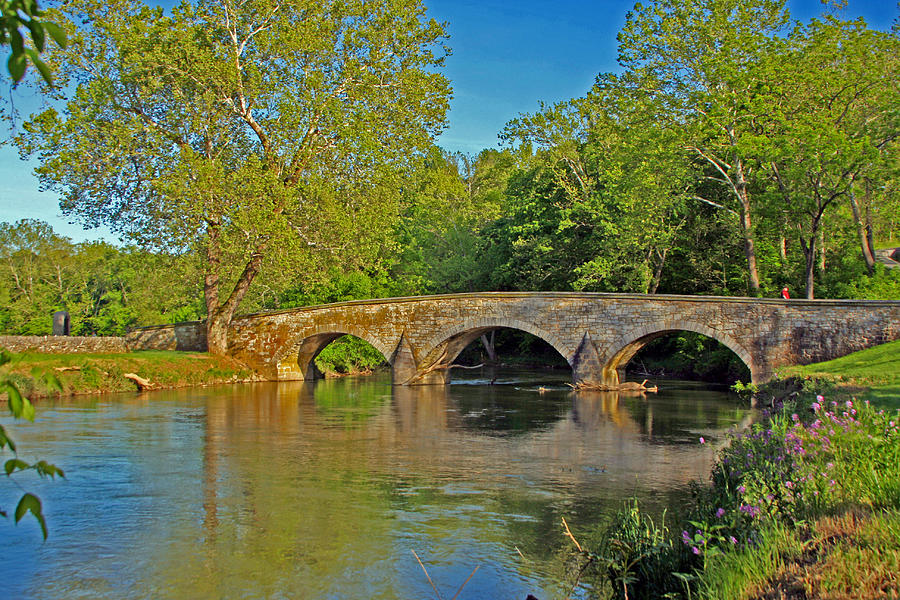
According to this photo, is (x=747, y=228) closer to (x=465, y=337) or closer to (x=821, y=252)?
(x=821, y=252)

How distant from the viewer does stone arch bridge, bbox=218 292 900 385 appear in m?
25.6

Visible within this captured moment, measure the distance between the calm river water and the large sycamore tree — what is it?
9.44 metres

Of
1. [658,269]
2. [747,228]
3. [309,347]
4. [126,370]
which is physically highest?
[747,228]

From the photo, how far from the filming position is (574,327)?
99.9ft

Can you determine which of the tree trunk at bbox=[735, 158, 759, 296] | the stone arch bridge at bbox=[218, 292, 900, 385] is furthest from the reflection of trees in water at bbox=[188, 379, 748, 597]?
the tree trunk at bbox=[735, 158, 759, 296]

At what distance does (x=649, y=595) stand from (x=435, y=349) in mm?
26943

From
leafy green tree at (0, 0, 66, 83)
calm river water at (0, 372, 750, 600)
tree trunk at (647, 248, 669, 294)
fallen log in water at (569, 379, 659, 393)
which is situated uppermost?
tree trunk at (647, 248, 669, 294)

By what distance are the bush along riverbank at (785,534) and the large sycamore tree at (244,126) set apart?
24486mm

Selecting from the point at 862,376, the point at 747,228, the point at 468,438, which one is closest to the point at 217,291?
the point at 468,438

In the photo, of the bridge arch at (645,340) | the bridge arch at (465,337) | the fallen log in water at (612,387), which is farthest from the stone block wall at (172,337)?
the bridge arch at (645,340)

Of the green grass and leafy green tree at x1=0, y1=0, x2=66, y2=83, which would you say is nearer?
leafy green tree at x1=0, y1=0, x2=66, y2=83

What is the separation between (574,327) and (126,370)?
1755 cm

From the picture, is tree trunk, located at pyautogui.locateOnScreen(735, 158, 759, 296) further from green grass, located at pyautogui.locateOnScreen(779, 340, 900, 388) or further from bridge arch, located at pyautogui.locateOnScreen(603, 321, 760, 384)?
green grass, located at pyautogui.locateOnScreen(779, 340, 900, 388)

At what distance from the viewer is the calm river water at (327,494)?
8156 millimetres
